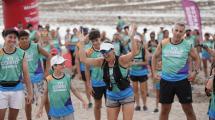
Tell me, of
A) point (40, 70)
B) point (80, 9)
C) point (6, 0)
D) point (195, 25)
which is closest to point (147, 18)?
point (80, 9)

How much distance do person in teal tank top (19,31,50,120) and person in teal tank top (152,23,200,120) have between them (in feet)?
7.24

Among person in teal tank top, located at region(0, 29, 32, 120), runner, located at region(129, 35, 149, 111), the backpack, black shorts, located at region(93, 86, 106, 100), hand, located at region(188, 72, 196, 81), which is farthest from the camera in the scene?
runner, located at region(129, 35, 149, 111)

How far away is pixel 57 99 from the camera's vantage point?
7.65 meters

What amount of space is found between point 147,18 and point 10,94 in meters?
28.9

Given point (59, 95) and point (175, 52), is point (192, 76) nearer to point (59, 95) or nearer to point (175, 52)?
point (175, 52)

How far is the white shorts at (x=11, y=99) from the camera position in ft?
25.5

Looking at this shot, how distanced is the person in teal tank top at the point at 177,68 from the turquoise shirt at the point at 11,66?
7.86 ft

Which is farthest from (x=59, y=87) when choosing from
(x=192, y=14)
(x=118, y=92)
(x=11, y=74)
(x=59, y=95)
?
(x=192, y=14)

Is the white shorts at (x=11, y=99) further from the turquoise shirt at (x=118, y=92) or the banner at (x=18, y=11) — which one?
the banner at (x=18, y=11)

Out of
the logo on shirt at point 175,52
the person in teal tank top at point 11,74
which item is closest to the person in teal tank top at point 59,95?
the person in teal tank top at point 11,74

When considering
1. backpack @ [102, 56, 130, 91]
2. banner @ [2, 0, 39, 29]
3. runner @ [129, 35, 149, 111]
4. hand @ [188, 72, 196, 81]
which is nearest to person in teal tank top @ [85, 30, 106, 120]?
backpack @ [102, 56, 130, 91]

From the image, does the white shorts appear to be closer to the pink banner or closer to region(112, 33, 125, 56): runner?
region(112, 33, 125, 56): runner

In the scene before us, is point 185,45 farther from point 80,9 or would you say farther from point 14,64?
point 80,9

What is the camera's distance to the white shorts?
7777 millimetres
